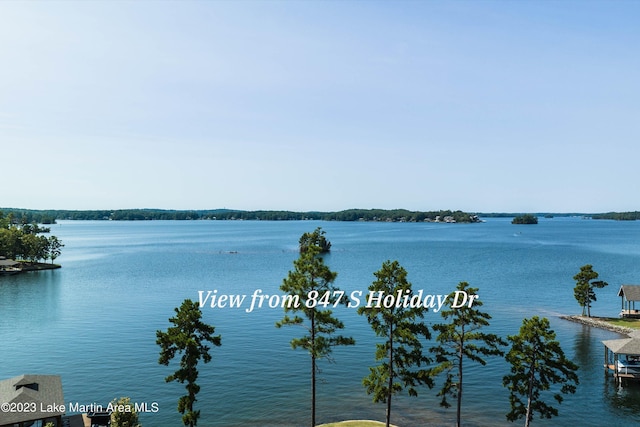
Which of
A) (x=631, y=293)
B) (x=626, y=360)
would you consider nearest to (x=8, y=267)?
(x=626, y=360)

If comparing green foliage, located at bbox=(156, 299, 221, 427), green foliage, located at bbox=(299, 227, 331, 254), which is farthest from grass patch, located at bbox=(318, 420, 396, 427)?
green foliage, located at bbox=(299, 227, 331, 254)

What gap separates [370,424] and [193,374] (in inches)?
501

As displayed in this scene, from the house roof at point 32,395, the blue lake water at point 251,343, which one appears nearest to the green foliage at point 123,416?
the house roof at point 32,395

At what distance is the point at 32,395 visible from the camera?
3014cm

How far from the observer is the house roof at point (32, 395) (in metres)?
28.7

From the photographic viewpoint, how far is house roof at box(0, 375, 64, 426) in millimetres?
28688

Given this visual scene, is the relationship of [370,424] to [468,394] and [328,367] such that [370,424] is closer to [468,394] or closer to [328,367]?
[468,394]

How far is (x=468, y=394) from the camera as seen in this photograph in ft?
129

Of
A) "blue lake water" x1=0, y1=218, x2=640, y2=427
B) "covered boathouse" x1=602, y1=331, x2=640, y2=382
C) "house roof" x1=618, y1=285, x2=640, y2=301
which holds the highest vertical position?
"house roof" x1=618, y1=285, x2=640, y2=301

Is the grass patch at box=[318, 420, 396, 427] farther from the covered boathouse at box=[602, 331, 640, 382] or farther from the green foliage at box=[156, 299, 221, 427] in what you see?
the covered boathouse at box=[602, 331, 640, 382]

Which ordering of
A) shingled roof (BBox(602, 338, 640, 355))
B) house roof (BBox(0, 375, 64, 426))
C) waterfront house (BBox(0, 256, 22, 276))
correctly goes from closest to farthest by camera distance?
house roof (BBox(0, 375, 64, 426))
shingled roof (BBox(602, 338, 640, 355))
waterfront house (BBox(0, 256, 22, 276))

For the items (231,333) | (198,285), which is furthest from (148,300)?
(231,333)

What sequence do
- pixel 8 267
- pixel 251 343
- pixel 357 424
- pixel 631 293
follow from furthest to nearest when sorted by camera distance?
pixel 8 267
pixel 631 293
pixel 251 343
pixel 357 424

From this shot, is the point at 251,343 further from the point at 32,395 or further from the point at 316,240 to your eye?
the point at 316,240
